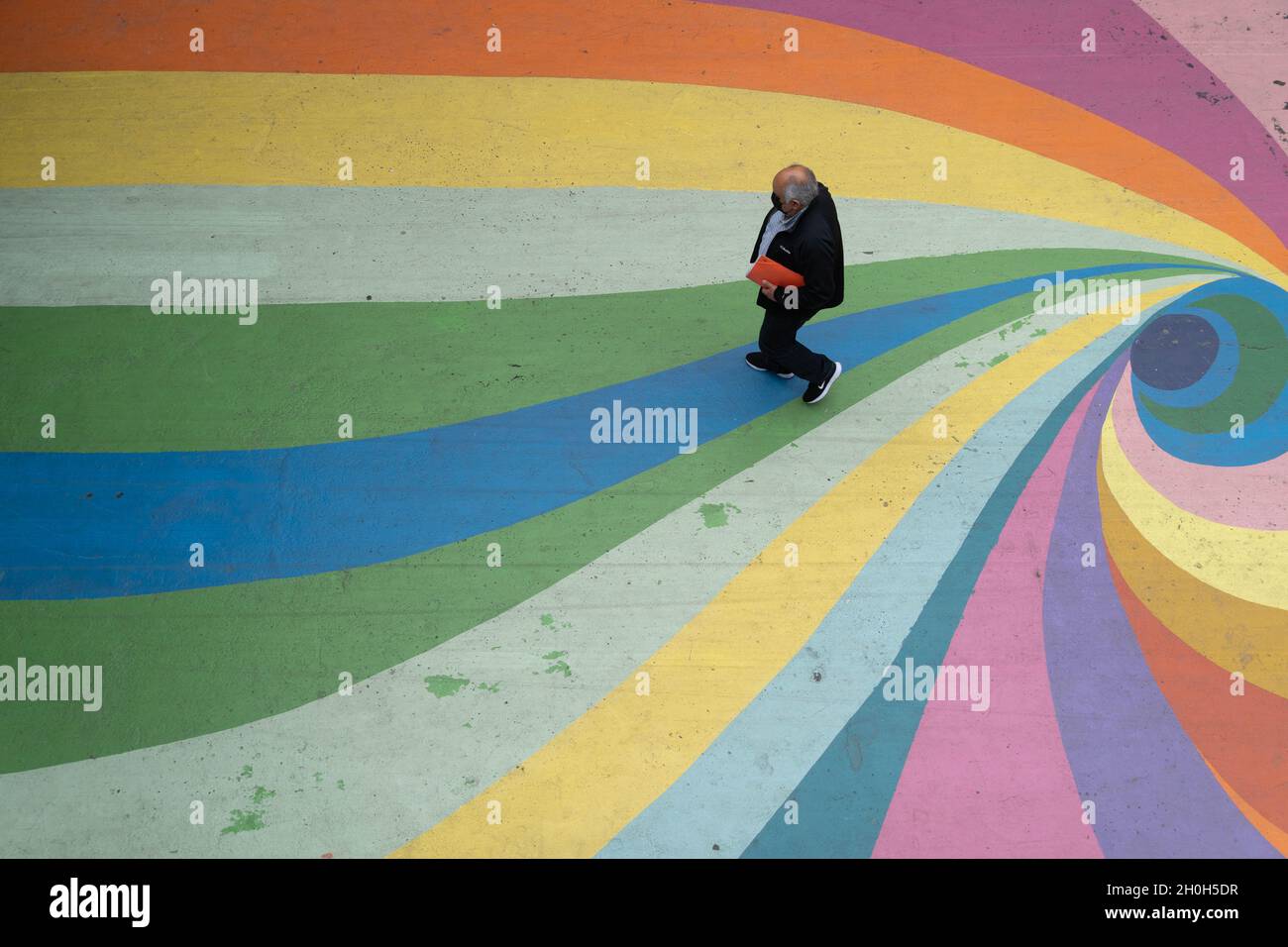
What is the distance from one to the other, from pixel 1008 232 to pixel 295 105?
15.9ft

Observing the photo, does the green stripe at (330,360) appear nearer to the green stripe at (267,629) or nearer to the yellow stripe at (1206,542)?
the green stripe at (267,629)

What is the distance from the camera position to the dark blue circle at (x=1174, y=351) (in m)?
5.87

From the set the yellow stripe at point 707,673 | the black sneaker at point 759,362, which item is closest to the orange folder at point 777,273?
the black sneaker at point 759,362

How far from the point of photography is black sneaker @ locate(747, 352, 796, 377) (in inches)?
228

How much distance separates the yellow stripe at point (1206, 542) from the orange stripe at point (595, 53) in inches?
83.3

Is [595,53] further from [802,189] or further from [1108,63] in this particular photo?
[1108,63]

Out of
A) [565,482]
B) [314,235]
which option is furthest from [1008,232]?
[314,235]

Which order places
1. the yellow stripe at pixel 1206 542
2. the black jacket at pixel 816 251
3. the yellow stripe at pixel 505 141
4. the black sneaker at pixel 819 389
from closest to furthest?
the black jacket at pixel 816 251 < the yellow stripe at pixel 1206 542 < the black sneaker at pixel 819 389 < the yellow stripe at pixel 505 141

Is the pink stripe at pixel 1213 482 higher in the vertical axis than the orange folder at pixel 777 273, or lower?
lower

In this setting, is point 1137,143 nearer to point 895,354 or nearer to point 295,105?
point 895,354

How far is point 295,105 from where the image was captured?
629 cm

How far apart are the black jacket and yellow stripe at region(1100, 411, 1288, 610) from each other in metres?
2.16

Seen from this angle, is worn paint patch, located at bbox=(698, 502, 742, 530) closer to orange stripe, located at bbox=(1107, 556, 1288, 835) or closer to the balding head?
the balding head

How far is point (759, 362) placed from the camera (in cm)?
582
